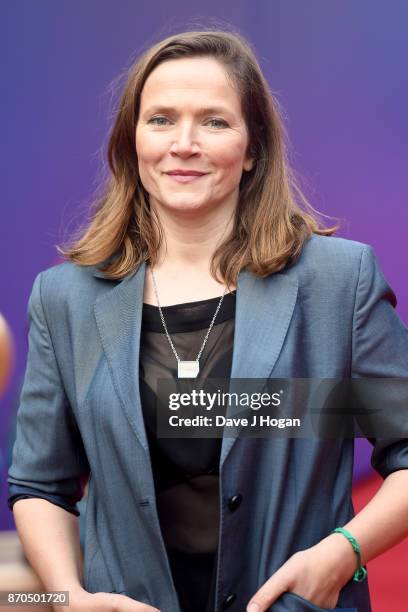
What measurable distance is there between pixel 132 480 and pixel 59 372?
26 cm

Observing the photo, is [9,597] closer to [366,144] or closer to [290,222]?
[290,222]

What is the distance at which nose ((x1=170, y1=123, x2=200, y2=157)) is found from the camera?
189 centimetres

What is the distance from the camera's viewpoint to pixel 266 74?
269 cm

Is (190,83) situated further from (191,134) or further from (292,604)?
(292,604)

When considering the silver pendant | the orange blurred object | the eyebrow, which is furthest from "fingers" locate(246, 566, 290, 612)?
the orange blurred object

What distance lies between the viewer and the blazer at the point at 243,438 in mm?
1833

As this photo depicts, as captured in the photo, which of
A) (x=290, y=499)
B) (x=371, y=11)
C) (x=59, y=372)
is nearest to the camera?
(x=290, y=499)

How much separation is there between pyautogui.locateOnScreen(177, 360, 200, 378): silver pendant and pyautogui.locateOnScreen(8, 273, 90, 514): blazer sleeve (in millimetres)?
231

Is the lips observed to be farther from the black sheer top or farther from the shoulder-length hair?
the black sheer top

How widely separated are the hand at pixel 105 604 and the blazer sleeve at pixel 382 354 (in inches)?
19.5

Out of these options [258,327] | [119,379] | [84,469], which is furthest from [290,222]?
[84,469]

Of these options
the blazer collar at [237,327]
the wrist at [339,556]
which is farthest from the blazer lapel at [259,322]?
the wrist at [339,556]

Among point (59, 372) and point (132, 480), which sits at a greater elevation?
point (59, 372)

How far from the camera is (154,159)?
195 centimetres
